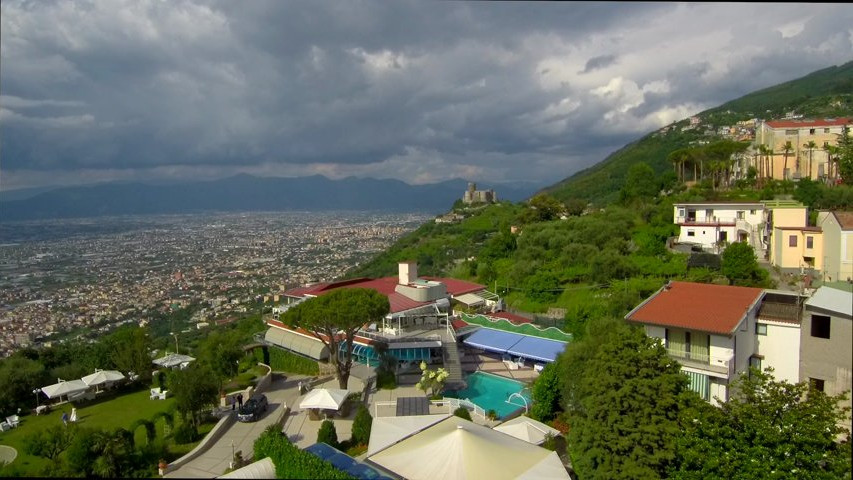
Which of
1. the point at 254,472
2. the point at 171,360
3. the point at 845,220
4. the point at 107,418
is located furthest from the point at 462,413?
the point at 845,220

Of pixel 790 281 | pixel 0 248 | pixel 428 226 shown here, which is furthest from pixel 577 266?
pixel 428 226

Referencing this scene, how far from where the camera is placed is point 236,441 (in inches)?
622

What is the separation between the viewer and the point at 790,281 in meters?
24.5

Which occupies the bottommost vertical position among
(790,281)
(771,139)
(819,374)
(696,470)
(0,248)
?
(696,470)

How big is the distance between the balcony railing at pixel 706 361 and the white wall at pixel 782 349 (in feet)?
6.93

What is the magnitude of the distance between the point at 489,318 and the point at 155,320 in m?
29.7

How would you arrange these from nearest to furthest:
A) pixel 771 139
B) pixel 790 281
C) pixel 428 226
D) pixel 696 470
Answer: pixel 696 470, pixel 790 281, pixel 771 139, pixel 428 226

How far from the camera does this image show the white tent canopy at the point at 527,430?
1480 centimetres

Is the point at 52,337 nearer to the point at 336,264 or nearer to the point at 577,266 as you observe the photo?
the point at 577,266

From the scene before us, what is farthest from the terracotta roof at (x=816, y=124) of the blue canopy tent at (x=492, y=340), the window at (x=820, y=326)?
the blue canopy tent at (x=492, y=340)

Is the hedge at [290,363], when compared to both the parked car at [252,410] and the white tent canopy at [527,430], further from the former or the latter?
the white tent canopy at [527,430]

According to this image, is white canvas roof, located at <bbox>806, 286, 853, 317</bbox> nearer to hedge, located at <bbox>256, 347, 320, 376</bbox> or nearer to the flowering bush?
the flowering bush

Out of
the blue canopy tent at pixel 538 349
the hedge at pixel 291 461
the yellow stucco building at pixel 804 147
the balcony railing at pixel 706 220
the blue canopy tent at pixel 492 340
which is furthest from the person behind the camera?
the yellow stucco building at pixel 804 147

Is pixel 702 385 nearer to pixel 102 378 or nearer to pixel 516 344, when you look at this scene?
pixel 516 344
